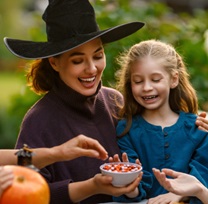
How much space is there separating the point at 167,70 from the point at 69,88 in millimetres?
524

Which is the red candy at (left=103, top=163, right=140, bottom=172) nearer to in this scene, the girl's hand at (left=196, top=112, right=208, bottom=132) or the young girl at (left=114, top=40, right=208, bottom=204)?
the young girl at (left=114, top=40, right=208, bottom=204)

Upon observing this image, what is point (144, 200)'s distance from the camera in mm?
3535

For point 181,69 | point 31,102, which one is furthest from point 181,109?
point 31,102

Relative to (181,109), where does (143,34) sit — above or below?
above

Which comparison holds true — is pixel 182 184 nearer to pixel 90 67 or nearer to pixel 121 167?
pixel 121 167

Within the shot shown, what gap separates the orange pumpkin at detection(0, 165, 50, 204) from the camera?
249 centimetres

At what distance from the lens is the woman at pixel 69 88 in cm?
342

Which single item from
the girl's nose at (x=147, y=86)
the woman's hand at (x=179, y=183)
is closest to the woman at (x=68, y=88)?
the girl's nose at (x=147, y=86)

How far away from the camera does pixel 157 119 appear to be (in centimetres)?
375

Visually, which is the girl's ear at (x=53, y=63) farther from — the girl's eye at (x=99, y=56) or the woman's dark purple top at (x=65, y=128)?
the girl's eye at (x=99, y=56)

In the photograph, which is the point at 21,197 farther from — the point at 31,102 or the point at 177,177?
the point at 31,102

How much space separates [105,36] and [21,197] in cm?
136

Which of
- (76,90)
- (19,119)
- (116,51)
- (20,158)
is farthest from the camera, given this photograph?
(19,119)

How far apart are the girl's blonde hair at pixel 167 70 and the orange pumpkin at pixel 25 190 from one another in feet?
4.17
